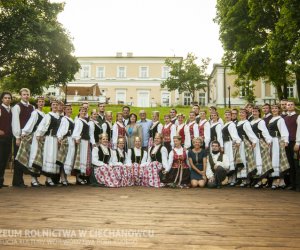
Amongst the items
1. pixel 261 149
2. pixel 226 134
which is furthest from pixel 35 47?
pixel 261 149

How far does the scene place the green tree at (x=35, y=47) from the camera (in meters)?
18.6

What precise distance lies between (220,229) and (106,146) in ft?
14.2

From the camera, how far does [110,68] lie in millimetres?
47000

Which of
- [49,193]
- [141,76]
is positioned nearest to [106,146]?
[49,193]

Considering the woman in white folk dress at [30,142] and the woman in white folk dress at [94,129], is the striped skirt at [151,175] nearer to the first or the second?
Result: the woman in white folk dress at [94,129]

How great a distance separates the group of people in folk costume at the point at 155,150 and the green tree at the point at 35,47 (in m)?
13.3

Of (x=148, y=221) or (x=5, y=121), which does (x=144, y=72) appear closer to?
(x=5, y=121)

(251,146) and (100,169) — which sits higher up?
(251,146)

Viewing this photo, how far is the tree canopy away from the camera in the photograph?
1467 centimetres

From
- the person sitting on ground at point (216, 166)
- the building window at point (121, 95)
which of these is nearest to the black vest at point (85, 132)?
the person sitting on ground at point (216, 166)

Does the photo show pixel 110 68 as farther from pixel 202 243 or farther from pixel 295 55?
pixel 202 243

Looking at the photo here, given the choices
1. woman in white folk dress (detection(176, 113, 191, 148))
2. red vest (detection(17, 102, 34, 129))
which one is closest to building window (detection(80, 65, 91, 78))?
woman in white folk dress (detection(176, 113, 191, 148))

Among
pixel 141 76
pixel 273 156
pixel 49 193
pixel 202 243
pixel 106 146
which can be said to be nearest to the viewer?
pixel 202 243

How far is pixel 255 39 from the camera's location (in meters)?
18.2
